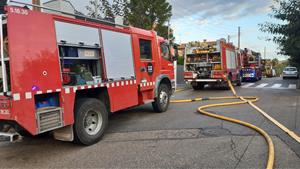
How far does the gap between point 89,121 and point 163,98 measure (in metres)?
3.90

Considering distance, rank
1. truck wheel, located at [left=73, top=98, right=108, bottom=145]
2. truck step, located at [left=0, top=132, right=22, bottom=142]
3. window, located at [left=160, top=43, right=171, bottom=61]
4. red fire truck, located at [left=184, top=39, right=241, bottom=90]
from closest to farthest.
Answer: truck step, located at [left=0, top=132, right=22, bottom=142] < truck wheel, located at [left=73, top=98, right=108, bottom=145] < window, located at [left=160, top=43, right=171, bottom=61] < red fire truck, located at [left=184, top=39, right=241, bottom=90]

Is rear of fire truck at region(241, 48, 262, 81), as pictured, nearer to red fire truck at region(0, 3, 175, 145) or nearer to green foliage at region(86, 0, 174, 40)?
green foliage at region(86, 0, 174, 40)

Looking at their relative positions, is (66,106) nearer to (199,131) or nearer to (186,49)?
(199,131)

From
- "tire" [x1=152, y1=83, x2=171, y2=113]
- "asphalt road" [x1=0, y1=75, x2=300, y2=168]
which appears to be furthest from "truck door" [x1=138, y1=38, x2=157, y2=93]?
"asphalt road" [x1=0, y1=75, x2=300, y2=168]

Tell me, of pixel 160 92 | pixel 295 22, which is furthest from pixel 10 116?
pixel 295 22

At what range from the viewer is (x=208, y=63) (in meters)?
16.8

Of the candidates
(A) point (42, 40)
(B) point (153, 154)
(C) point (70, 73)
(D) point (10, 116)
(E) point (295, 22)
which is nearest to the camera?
(D) point (10, 116)

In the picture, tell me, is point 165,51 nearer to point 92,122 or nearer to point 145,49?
point 145,49

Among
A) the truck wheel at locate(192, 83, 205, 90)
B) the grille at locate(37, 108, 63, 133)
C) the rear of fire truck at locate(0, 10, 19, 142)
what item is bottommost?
the truck wheel at locate(192, 83, 205, 90)

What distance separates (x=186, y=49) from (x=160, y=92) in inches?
351

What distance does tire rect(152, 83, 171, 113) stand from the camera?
Result: 9.04m

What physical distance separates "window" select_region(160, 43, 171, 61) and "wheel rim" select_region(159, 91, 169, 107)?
125 centimetres

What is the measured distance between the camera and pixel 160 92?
915cm

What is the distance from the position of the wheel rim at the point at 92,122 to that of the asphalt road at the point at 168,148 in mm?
319
